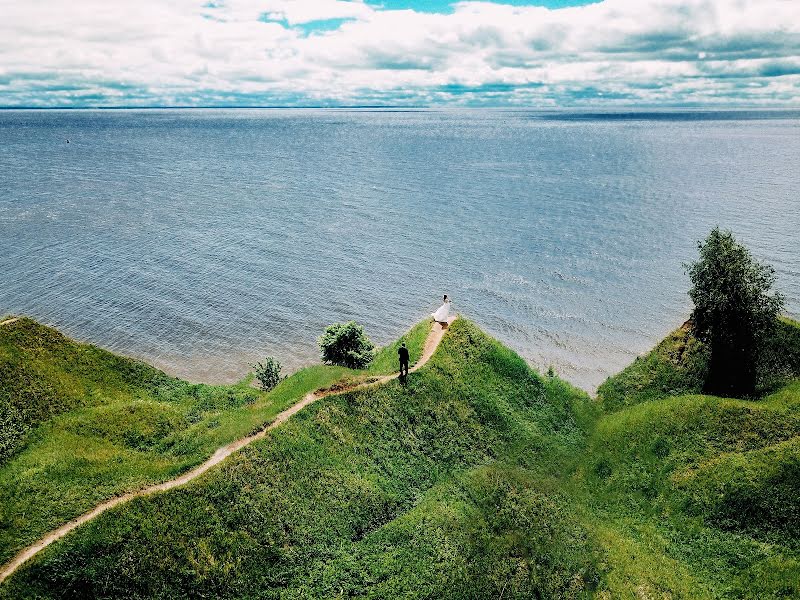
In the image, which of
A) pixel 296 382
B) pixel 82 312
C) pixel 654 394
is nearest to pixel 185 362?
pixel 82 312

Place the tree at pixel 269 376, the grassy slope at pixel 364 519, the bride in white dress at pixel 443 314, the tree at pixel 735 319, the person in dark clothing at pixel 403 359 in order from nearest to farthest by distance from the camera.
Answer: the grassy slope at pixel 364 519 → the person in dark clothing at pixel 403 359 → the tree at pixel 735 319 → the bride in white dress at pixel 443 314 → the tree at pixel 269 376

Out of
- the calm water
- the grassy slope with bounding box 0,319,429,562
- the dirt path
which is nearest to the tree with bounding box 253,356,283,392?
the grassy slope with bounding box 0,319,429,562

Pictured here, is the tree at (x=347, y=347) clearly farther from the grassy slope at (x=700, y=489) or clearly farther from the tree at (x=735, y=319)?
the tree at (x=735, y=319)

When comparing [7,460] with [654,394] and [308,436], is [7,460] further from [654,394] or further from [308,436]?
[654,394]

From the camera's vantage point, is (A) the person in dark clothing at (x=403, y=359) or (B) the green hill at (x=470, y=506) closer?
(B) the green hill at (x=470, y=506)

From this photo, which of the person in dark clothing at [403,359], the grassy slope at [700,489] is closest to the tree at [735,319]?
the grassy slope at [700,489]

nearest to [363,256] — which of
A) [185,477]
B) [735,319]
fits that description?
[735,319]

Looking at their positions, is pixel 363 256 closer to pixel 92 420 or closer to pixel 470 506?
pixel 92 420
